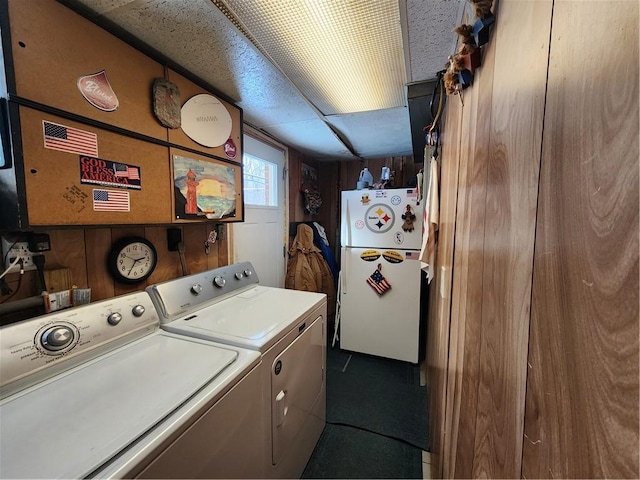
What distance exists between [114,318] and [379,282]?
210 cm

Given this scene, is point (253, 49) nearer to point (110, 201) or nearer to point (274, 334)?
point (110, 201)

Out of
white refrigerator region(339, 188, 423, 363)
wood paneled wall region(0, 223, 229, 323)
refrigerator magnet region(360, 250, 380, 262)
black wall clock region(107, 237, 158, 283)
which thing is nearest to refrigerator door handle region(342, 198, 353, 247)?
white refrigerator region(339, 188, 423, 363)

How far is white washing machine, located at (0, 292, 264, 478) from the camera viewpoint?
0.59 m

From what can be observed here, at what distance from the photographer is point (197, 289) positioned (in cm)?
146

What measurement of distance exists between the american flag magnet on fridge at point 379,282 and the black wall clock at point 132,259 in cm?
187

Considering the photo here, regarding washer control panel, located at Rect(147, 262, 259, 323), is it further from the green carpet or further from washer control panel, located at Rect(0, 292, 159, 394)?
the green carpet

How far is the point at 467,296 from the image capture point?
795 millimetres

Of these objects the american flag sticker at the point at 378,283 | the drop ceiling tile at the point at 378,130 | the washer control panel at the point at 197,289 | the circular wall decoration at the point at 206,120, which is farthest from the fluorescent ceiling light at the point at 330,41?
the american flag sticker at the point at 378,283

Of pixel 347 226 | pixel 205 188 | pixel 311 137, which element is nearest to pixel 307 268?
pixel 347 226

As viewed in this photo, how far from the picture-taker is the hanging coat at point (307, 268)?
2951mm

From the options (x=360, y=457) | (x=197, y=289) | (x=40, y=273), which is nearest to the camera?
(x=40, y=273)

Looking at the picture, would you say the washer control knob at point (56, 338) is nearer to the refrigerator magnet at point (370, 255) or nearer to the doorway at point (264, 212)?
the doorway at point (264, 212)

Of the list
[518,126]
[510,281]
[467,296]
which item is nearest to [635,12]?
[518,126]

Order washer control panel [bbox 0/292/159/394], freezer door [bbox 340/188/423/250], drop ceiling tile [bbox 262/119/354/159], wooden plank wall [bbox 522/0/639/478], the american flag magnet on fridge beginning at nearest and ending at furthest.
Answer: wooden plank wall [bbox 522/0/639/478], washer control panel [bbox 0/292/159/394], drop ceiling tile [bbox 262/119/354/159], freezer door [bbox 340/188/423/250], the american flag magnet on fridge
